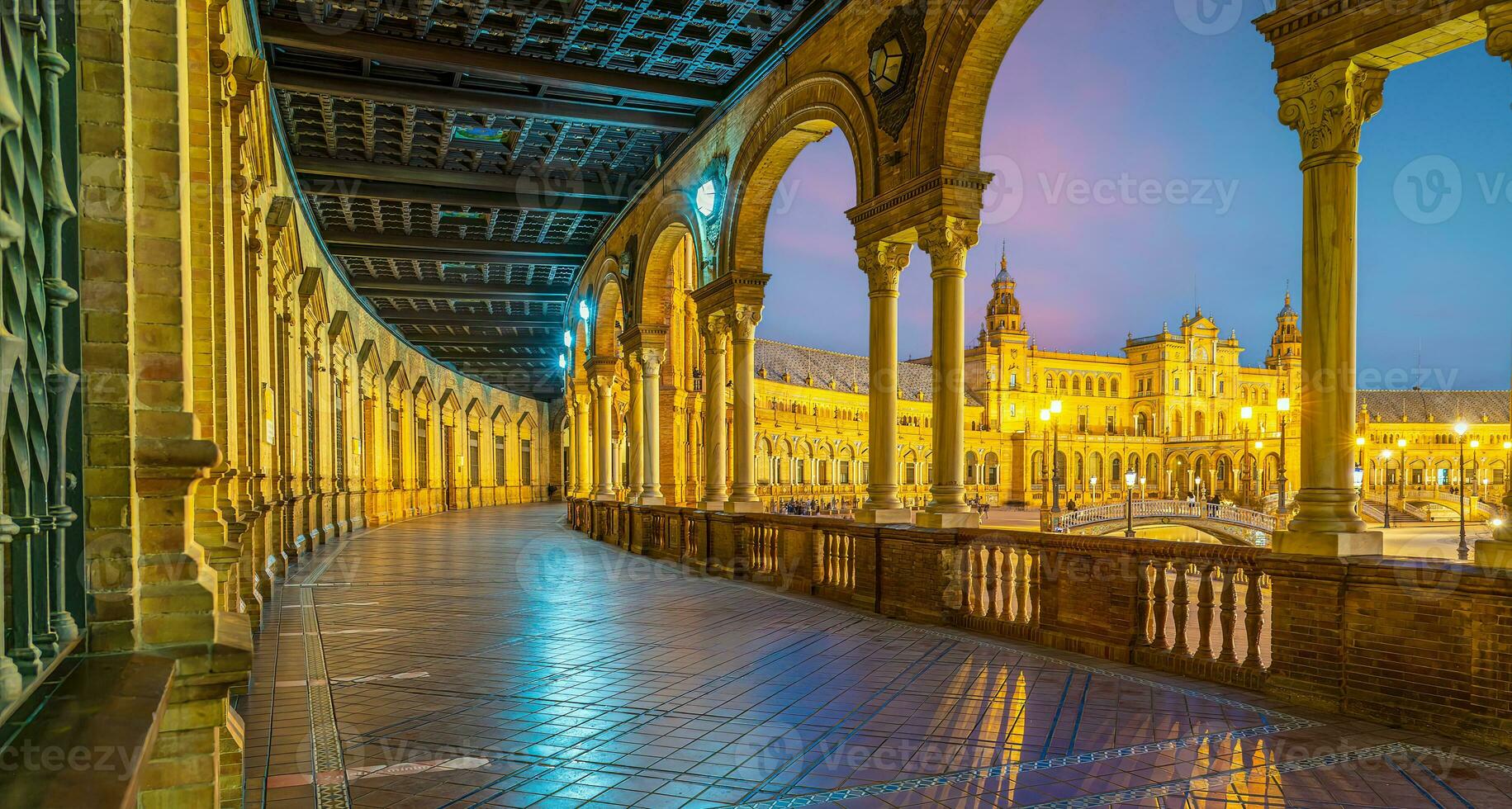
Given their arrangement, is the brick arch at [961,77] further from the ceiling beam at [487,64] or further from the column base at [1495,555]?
the column base at [1495,555]

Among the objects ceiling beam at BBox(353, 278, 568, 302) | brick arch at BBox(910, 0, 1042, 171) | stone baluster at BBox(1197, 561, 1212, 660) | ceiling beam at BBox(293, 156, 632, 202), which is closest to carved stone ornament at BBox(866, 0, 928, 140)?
brick arch at BBox(910, 0, 1042, 171)

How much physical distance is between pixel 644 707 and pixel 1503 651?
4.70 metres

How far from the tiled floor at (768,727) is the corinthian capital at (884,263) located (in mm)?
3830

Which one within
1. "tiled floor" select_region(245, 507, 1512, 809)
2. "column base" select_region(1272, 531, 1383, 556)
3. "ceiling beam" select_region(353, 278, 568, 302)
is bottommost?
"tiled floor" select_region(245, 507, 1512, 809)

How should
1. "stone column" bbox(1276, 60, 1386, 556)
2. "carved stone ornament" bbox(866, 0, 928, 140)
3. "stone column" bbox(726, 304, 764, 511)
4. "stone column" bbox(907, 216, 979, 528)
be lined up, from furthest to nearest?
"stone column" bbox(726, 304, 764, 511) < "carved stone ornament" bbox(866, 0, 928, 140) < "stone column" bbox(907, 216, 979, 528) < "stone column" bbox(1276, 60, 1386, 556)

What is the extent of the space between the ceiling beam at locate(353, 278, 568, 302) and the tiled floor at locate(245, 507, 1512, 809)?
58.8 ft

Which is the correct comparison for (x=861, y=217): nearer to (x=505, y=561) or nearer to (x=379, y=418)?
(x=505, y=561)

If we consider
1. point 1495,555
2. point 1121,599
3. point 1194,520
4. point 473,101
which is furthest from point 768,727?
point 1194,520

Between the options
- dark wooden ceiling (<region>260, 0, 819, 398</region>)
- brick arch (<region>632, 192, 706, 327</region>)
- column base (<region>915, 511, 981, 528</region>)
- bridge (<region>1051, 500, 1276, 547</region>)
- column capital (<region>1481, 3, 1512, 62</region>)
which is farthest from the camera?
bridge (<region>1051, 500, 1276, 547</region>)

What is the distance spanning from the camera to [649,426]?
18984 mm

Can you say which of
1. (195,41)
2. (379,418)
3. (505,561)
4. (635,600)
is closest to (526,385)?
(379,418)

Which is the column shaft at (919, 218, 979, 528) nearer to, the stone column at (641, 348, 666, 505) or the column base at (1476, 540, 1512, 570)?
the column base at (1476, 540, 1512, 570)

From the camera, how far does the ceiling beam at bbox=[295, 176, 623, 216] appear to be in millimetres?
16938

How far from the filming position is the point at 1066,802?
4.03m
